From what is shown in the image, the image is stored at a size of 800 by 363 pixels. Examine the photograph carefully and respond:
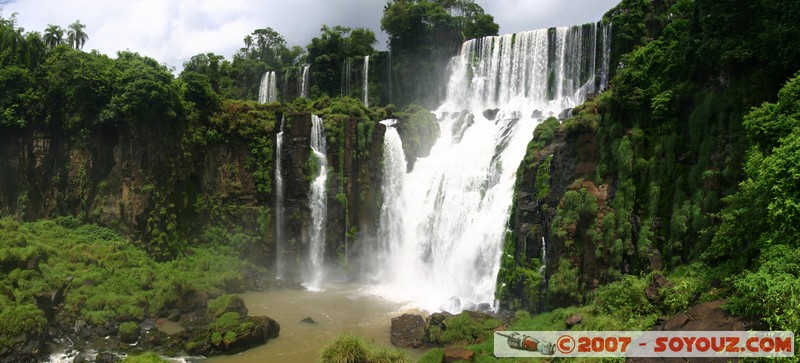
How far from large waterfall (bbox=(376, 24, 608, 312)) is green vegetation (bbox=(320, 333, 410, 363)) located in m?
7.84

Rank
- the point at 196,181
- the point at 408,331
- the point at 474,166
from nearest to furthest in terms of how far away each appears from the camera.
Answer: the point at 408,331 < the point at 474,166 < the point at 196,181

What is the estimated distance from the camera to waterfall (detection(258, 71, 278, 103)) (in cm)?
4591

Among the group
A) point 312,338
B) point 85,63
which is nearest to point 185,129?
point 85,63

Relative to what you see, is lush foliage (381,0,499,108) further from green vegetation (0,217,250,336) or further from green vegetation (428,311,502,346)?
green vegetation (428,311,502,346)

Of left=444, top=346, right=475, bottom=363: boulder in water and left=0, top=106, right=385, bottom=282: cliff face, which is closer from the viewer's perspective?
left=444, top=346, right=475, bottom=363: boulder in water

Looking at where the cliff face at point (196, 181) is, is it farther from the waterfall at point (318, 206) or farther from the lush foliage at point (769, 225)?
the lush foliage at point (769, 225)

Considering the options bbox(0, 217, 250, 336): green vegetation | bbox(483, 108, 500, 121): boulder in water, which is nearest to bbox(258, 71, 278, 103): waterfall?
bbox(0, 217, 250, 336): green vegetation

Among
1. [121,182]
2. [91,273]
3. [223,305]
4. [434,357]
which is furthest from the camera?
[121,182]

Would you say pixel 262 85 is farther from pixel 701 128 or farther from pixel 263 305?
Result: pixel 701 128

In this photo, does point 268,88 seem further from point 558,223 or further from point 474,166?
point 558,223

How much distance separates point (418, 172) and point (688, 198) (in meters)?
17.2

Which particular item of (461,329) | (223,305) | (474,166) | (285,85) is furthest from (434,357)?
(285,85)

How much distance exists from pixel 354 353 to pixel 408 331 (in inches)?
195

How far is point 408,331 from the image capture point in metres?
20.1
